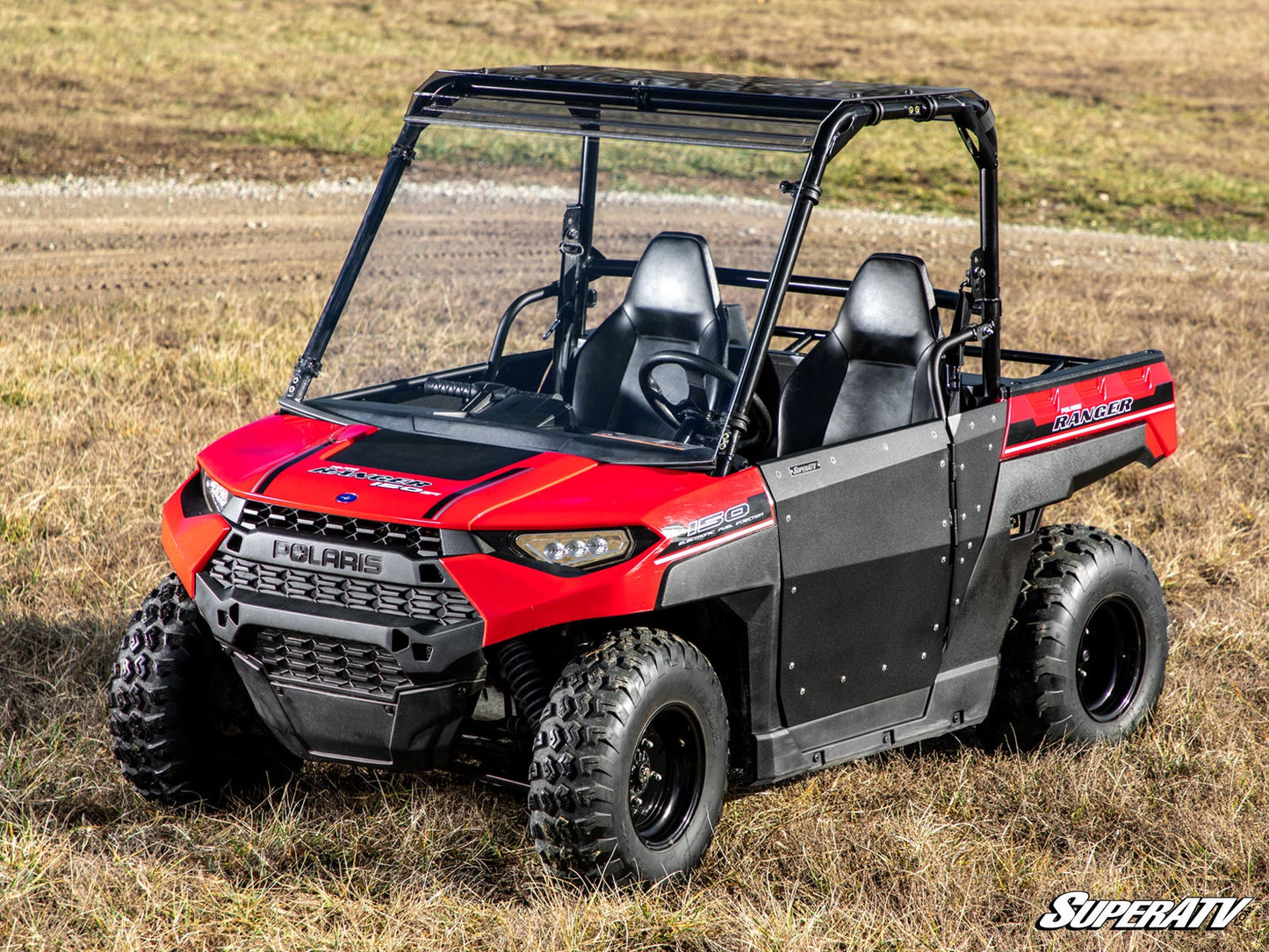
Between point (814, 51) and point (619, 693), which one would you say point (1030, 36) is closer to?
point (814, 51)

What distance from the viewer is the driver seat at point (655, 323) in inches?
180

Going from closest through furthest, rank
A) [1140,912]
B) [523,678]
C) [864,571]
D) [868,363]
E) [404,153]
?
[523,678] < [1140,912] < [864,571] < [404,153] < [868,363]

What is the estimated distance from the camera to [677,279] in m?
4.73

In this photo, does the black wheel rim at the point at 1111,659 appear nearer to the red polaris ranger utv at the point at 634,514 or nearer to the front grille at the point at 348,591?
the red polaris ranger utv at the point at 634,514

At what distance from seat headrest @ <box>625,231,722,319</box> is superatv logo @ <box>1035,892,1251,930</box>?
1949 millimetres

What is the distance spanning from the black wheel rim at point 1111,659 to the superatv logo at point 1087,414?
1.94 ft

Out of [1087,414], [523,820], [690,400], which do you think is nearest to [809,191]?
[690,400]

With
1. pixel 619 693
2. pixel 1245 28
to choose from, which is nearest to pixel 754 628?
pixel 619 693

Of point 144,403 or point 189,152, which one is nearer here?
point 144,403

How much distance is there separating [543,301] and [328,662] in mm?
1779

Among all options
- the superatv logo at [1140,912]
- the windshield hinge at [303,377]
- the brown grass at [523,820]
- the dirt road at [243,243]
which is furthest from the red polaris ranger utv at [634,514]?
the dirt road at [243,243]

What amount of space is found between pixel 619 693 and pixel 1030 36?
105ft

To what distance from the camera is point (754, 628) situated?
12.8 feet

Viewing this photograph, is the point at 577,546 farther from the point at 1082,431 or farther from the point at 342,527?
the point at 1082,431
